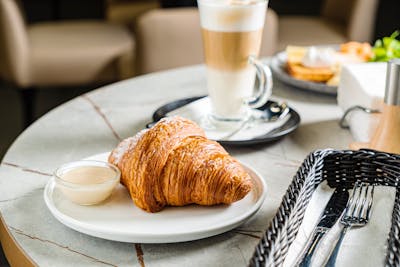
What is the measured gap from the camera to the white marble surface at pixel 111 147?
0.72 m

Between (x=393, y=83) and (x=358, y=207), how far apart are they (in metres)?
0.18

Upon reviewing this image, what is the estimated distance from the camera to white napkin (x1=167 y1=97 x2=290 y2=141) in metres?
1.04

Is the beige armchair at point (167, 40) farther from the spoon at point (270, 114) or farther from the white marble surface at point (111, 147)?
the spoon at point (270, 114)

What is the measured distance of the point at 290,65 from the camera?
1.34 m

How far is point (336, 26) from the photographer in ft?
8.89

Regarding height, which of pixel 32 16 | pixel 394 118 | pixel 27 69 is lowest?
pixel 32 16

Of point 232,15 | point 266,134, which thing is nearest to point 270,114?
point 266,134

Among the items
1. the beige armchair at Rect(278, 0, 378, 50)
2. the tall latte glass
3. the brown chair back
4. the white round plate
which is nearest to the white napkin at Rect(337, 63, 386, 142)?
the tall latte glass

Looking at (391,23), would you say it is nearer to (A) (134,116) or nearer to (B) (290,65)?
(B) (290,65)

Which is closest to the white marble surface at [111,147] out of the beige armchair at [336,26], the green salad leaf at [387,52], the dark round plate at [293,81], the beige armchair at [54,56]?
the dark round plate at [293,81]

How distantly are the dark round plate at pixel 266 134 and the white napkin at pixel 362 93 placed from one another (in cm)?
9

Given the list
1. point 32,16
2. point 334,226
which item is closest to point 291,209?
point 334,226

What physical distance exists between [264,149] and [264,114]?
124 millimetres

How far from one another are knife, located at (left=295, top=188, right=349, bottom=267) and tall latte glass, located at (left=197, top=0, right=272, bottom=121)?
0.31 meters
